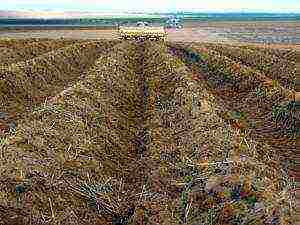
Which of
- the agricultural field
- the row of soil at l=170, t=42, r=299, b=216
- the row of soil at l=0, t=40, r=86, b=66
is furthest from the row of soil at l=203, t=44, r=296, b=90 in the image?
the row of soil at l=0, t=40, r=86, b=66

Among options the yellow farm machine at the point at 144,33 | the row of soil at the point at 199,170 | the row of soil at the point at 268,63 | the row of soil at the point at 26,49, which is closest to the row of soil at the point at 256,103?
the row of soil at the point at 199,170

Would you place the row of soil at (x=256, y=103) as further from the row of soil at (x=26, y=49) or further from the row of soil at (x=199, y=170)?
the row of soil at (x=26, y=49)

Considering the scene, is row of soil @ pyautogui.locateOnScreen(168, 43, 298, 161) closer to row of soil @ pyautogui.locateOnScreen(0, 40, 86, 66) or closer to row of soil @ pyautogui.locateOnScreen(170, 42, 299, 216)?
row of soil @ pyautogui.locateOnScreen(170, 42, 299, 216)

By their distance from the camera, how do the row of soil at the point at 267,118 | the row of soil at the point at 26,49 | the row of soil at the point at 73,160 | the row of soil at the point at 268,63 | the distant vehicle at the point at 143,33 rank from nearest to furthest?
the row of soil at the point at 73,160
the row of soil at the point at 267,118
the row of soil at the point at 268,63
the row of soil at the point at 26,49
the distant vehicle at the point at 143,33

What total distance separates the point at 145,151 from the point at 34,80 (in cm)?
1292

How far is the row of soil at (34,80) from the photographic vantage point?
23.4 metres

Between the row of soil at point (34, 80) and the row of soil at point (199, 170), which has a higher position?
the row of soil at point (199, 170)

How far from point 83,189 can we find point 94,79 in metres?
12.1

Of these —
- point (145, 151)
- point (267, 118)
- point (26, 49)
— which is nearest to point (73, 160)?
point (145, 151)

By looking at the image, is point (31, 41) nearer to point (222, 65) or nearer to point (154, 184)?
point (222, 65)

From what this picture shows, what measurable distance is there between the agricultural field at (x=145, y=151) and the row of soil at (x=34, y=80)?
3.5 inches

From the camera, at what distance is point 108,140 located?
16703mm

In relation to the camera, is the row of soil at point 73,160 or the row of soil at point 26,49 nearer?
the row of soil at point 73,160

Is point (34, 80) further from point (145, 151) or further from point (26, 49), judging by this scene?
point (26, 49)
